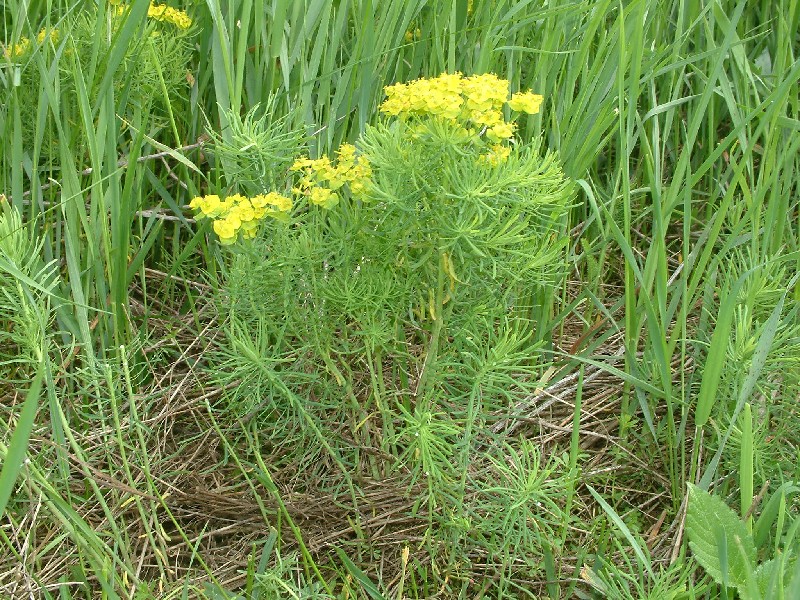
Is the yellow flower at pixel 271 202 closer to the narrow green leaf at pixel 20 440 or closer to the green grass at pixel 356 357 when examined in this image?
the green grass at pixel 356 357

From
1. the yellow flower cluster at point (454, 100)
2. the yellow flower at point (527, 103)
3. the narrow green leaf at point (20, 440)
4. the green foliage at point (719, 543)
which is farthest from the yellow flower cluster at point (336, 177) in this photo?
the green foliage at point (719, 543)

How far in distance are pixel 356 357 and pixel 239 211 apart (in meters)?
0.45

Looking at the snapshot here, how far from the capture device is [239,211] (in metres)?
1.48

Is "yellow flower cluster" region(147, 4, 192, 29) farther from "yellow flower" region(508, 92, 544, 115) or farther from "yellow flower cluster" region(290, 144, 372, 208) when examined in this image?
"yellow flower" region(508, 92, 544, 115)

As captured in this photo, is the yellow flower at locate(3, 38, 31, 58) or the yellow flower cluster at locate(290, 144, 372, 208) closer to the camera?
the yellow flower cluster at locate(290, 144, 372, 208)

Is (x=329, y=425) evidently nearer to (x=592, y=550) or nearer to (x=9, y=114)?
(x=592, y=550)

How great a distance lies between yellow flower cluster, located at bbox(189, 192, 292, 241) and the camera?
1462 millimetres

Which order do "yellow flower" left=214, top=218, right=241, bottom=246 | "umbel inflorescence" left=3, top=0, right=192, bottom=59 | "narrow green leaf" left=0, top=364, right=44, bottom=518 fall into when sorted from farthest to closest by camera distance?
"umbel inflorescence" left=3, top=0, right=192, bottom=59, "yellow flower" left=214, top=218, right=241, bottom=246, "narrow green leaf" left=0, top=364, right=44, bottom=518

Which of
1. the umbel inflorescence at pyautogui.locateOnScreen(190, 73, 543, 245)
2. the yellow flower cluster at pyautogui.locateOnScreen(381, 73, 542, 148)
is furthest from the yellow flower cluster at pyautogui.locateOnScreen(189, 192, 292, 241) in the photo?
the yellow flower cluster at pyautogui.locateOnScreen(381, 73, 542, 148)

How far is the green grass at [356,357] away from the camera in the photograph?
1.57 meters

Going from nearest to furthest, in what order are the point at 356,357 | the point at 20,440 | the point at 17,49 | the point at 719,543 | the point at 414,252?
the point at 20,440 < the point at 719,543 < the point at 414,252 < the point at 356,357 < the point at 17,49

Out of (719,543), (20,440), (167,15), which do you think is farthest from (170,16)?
(719,543)

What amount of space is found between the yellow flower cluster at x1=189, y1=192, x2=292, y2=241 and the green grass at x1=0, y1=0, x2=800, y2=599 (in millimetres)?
80

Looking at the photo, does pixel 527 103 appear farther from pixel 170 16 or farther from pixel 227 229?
pixel 170 16
